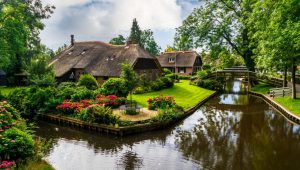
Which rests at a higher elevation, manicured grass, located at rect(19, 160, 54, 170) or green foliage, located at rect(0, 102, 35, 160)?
green foliage, located at rect(0, 102, 35, 160)

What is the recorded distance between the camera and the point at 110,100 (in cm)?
2162

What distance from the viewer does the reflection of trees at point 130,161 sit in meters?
11.8

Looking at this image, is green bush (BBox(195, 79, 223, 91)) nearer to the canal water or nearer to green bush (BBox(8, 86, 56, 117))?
the canal water

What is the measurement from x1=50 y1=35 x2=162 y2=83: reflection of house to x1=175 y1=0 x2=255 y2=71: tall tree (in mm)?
7813

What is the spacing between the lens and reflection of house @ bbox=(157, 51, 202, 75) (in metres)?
58.8

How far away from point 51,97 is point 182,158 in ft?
49.5

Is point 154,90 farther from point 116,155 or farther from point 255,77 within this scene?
point 116,155

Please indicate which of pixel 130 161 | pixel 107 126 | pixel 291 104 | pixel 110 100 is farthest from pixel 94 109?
pixel 291 104

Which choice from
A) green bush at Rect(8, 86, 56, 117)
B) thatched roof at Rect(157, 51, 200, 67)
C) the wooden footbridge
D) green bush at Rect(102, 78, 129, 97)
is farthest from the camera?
thatched roof at Rect(157, 51, 200, 67)

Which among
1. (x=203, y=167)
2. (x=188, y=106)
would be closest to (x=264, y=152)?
(x=203, y=167)

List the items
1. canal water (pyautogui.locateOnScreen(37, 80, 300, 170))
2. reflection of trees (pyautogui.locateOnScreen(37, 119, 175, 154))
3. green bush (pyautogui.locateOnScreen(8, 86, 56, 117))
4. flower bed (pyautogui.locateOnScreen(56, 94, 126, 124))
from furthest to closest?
1. green bush (pyautogui.locateOnScreen(8, 86, 56, 117))
2. flower bed (pyautogui.locateOnScreen(56, 94, 126, 124))
3. reflection of trees (pyautogui.locateOnScreen(37, 119, 175, 154))
4. canal water (pyautogui.locateOnScreen(37, 80, 300, 170))

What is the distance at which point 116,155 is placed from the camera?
43.4 ft

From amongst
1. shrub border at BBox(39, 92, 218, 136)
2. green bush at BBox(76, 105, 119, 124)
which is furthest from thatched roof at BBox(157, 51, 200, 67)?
green bush at BBox(76, 105, 119, 124)

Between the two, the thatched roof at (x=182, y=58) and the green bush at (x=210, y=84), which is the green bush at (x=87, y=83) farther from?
the thatched roof at (x=182, y=58)
